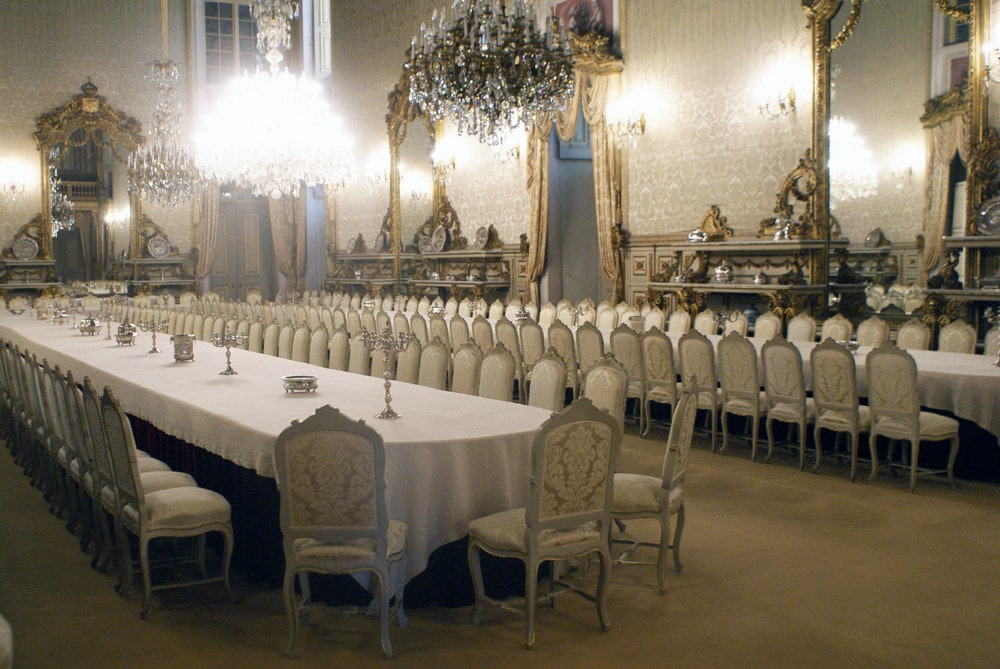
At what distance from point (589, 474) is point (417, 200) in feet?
46.0

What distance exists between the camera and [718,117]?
11.1 meters

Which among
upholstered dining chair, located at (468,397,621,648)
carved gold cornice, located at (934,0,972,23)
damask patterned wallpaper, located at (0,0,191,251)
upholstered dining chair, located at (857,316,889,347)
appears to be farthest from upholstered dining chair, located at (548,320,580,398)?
damask patterned wallpaper, located at (0,0,191,251)

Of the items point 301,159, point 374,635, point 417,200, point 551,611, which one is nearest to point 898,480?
point 551,611

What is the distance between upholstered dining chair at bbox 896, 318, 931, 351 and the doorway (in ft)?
54.2

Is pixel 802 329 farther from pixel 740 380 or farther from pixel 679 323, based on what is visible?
pixel 740 380

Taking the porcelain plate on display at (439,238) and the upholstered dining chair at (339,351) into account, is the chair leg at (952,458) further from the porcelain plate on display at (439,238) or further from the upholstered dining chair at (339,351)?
the porcelain plate on display at (439,238)

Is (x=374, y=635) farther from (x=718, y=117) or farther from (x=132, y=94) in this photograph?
(x=132, y=94)

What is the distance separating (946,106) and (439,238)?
29.2ft

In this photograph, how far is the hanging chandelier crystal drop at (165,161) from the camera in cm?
1423

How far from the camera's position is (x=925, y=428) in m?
5.82

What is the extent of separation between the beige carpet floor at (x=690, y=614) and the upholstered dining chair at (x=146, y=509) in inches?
8.0

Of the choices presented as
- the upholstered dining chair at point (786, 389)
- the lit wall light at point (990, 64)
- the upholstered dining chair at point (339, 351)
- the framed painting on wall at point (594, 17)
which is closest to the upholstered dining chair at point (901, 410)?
the upholstered dining chair at point (786, 389)

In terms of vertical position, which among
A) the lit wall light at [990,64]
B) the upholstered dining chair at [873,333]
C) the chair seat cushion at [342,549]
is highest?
the lit wall light at [990,64]

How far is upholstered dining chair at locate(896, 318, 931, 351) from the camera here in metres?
7.60
